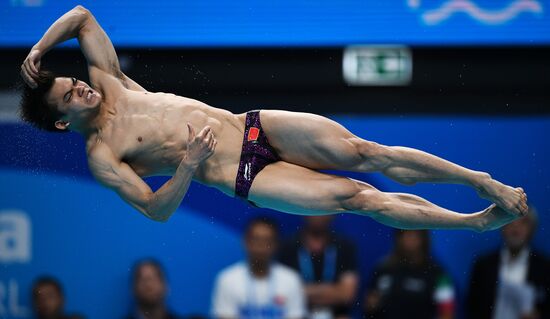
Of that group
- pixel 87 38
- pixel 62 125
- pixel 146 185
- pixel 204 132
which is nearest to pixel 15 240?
pixel 62 125

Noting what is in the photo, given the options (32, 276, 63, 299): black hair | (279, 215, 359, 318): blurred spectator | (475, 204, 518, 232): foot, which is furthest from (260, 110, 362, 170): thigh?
(32, 276, 63, 299): black hair

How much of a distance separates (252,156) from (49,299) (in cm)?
315

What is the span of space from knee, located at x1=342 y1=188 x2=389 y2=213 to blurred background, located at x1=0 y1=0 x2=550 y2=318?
212 centimetres

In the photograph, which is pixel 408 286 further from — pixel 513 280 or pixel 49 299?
pixel 49 299

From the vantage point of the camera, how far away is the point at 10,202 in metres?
8.12

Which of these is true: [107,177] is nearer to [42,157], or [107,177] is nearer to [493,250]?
[42,157]

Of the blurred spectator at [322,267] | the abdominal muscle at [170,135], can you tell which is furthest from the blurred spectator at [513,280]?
the abdominal muscle at [170,135]

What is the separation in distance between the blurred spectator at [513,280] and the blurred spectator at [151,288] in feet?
8.18

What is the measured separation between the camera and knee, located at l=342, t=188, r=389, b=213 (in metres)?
5.68

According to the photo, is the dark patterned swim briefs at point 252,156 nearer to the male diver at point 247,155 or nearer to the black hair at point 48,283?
the male diver at point 247,155

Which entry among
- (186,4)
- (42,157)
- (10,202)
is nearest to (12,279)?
(10,202)

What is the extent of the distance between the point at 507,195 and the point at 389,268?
7.79 ft

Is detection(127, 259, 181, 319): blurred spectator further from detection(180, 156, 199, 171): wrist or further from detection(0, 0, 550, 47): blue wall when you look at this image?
detection(180, 156, 199, 171): wrist

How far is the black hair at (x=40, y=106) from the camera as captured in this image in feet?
18.4
